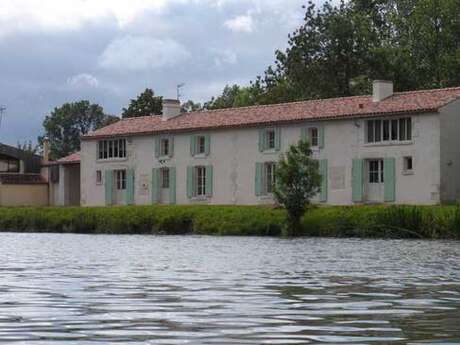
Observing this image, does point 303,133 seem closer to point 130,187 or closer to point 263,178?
point 263,178

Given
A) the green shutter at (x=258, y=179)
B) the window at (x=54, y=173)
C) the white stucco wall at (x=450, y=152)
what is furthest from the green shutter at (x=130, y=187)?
the white stucco wall at (x=450, y=152)

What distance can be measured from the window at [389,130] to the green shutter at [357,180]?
146cm

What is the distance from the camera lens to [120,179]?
7381cm

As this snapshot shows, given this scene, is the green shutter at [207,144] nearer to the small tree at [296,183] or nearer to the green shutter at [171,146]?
the green shutter at [171,146]

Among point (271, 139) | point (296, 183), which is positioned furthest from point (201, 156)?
point (296, 183)

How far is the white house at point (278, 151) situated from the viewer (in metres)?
55.8

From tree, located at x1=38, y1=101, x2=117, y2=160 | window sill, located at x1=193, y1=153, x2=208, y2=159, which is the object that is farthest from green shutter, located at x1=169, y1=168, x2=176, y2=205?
tree, located at x1=38, y1=101, x2=117, y2=160

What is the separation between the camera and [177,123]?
71.8 metres

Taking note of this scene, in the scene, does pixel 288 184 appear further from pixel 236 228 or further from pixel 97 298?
pixel 97 298

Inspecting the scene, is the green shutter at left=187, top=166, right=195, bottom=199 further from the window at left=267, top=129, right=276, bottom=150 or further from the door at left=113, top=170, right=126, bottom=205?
the door at left=113, top=170, right=126, bottom=205

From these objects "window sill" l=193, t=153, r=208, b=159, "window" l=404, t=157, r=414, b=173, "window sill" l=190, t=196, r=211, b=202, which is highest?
"window sill" l=193, t=153, r=208, b=159

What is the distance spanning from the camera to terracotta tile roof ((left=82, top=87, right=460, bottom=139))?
2256 inches

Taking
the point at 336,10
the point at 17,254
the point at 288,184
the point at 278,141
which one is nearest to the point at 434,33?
the point at 336,10

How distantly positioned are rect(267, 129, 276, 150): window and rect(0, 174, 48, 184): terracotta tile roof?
2789cm
